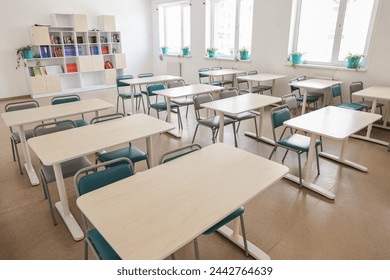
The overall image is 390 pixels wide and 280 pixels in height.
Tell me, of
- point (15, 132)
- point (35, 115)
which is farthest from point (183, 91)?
point (15, 132)

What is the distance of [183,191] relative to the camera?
1588 mm

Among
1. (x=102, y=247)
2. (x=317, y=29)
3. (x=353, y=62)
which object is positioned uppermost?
(x=317, y=29)

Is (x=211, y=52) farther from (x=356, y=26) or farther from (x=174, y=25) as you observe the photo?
(x=356, y=26)

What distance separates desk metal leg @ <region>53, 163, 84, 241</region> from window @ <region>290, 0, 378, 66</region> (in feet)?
18.1

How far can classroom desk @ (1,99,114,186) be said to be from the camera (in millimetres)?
2989

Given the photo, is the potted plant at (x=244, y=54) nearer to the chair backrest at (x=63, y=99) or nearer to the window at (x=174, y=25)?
the window at (x=174, y=25)

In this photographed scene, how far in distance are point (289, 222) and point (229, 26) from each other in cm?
635

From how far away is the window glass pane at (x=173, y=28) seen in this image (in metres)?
8.90

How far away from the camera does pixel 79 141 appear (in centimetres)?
233

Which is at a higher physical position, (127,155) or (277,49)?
(277,49)

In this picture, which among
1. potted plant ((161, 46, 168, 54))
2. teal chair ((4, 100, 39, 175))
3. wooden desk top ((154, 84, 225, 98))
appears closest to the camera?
teal chair ((4, 100, 39, 175))

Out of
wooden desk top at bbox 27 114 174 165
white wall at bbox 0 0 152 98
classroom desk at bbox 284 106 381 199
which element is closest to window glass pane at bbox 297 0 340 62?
classroom desk at bbox 284 106 381 199

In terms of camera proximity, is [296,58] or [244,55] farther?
[244,55]

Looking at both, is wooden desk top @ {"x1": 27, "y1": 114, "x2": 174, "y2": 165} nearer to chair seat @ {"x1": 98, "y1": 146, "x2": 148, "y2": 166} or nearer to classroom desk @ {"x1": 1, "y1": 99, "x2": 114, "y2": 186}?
chair seat @ {"x1": 98, "y1": 146, "x2": 148, "y2": 166}
